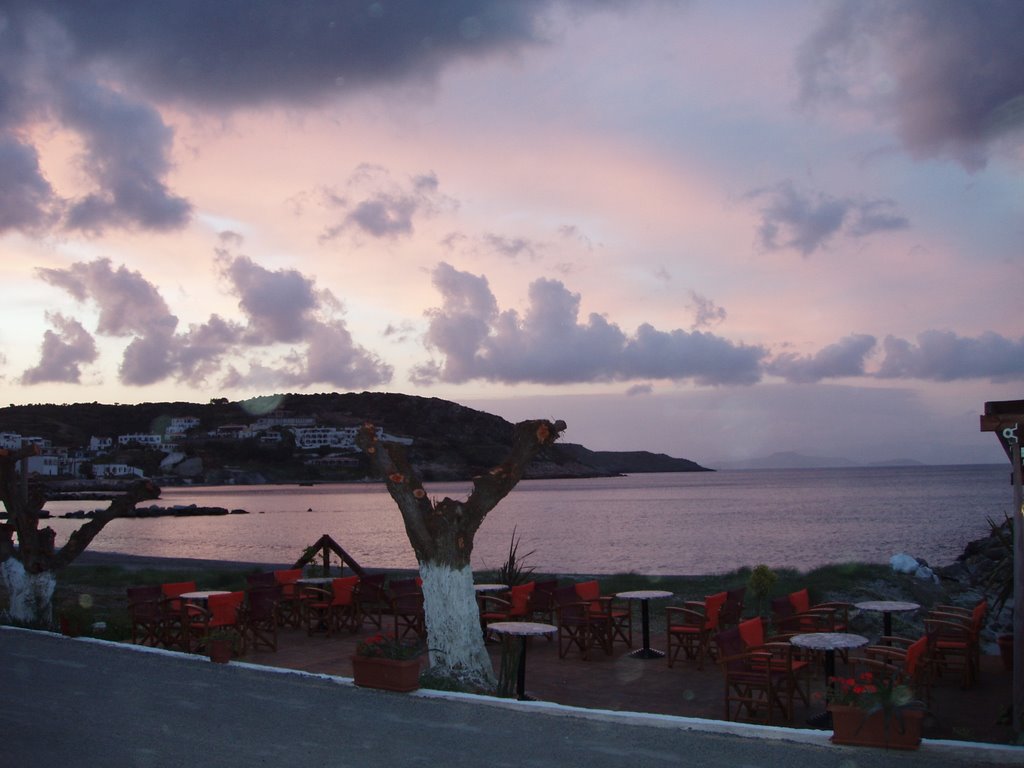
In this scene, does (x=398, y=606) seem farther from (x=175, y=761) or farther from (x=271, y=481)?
(x=271, y=481)

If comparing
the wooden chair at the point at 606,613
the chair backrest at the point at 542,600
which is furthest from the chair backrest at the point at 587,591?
the chair backrest at the point at 542,600

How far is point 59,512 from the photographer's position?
98062 millimetres

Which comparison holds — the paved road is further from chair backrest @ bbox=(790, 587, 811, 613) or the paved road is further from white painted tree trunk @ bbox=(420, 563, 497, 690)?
chair backrest @ bbox=(790, 587, 811, 613)

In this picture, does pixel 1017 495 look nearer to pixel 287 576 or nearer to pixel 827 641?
pixel 827 641

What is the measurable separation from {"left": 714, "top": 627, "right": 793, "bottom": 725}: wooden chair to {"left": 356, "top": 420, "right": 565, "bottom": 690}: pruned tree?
1.89 metres

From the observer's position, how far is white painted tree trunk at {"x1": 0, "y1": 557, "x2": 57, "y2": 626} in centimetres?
1152

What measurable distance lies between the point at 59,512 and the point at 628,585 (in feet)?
317

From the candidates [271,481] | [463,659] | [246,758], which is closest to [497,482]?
[463,659]

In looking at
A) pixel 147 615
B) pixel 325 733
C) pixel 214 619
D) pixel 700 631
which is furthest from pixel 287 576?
pixel 325 733

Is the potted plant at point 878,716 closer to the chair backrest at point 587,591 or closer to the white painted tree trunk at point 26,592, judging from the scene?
the chair backrest at point 587,591

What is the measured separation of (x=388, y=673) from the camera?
23.9 feet

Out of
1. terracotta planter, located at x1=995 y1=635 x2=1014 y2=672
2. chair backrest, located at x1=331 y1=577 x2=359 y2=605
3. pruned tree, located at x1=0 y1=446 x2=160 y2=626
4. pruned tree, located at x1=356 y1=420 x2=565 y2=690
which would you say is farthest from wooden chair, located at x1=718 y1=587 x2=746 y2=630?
pruned tree, located at x1=0 y1=446 x2=160 y2=626

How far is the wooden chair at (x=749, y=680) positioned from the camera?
6707mm

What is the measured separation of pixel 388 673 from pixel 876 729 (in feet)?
12.0
